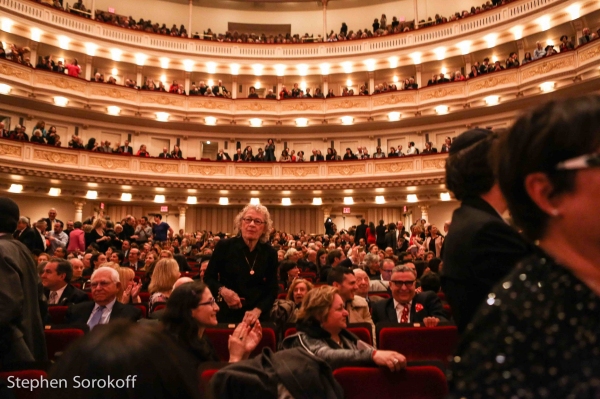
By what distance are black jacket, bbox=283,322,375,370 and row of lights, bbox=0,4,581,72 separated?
1937 centimetres

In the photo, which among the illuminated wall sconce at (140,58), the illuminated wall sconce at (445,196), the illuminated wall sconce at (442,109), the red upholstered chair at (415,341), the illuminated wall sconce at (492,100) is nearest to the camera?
the red upholstered chair at (415,341)

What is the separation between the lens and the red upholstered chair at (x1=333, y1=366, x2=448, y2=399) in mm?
2688

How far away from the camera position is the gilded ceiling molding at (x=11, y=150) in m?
16.2

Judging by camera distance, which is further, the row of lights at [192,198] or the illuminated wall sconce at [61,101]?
the illuminated wall sconce at [61,101]

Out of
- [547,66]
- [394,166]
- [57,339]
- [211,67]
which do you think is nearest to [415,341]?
[57,339]

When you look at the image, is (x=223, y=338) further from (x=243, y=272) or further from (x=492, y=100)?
(x=492, y=100)

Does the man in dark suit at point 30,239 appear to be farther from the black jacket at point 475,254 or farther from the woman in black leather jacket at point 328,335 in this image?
the black jacket at point 475,254

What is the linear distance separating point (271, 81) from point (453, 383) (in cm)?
2496

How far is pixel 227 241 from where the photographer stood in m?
3.93

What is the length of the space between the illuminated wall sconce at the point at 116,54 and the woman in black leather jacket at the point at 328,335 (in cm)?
2174

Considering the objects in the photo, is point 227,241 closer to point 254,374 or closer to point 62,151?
point 254,374

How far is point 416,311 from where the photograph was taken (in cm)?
475

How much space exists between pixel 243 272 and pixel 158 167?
17.5 metres

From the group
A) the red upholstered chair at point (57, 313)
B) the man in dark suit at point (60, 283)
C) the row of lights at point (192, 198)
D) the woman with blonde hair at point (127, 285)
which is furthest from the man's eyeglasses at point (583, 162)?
the row of lights at point (192, 198)
